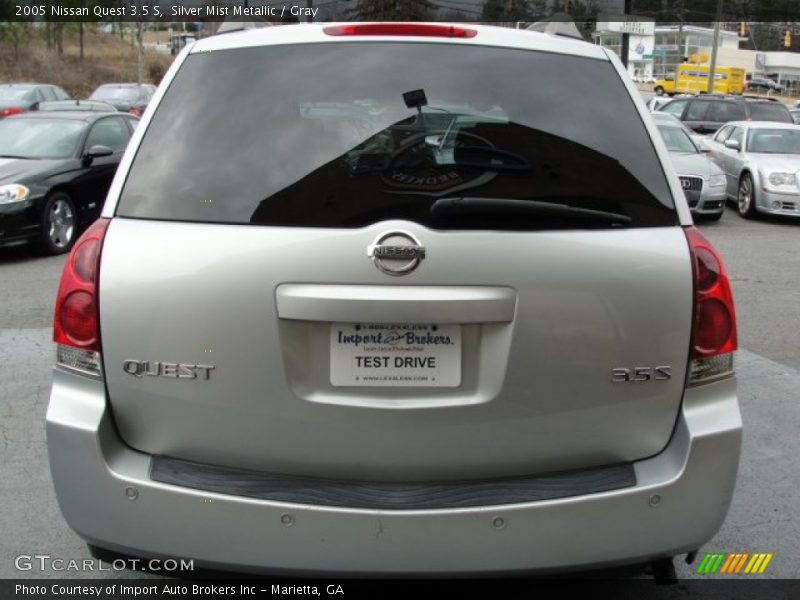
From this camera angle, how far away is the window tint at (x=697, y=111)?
22.4 m

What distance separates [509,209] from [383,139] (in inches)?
16.9

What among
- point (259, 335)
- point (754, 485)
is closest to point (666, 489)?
point (259, 335)

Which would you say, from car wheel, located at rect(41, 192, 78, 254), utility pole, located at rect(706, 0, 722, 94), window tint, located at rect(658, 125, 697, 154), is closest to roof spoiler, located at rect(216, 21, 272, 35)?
car wheel, located at rect(41, 192, 78, 254)

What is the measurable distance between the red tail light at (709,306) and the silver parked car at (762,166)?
494 inches

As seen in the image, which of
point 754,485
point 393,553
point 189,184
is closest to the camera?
point 393,553

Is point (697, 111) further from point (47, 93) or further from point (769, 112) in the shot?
point (47, 93)

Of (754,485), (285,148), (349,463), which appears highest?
(285,148)

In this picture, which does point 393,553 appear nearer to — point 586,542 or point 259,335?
point 586,542

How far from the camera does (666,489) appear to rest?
253 cm

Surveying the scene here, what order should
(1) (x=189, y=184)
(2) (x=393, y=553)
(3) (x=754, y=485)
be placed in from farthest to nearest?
1. (3) (x=754, y=485)
2. (1) (x=189, y=184)
3. (2) (x=393, y=553)

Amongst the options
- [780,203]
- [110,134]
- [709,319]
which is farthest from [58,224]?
[780,203]

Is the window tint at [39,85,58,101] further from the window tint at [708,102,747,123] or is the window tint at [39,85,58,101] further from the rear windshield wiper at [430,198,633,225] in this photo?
the rear windshield wiper at [430,198,633,225]

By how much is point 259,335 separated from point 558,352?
2.66 ft

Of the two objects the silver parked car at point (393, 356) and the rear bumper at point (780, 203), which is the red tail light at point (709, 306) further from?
the rear bumper at point (780, 203)
